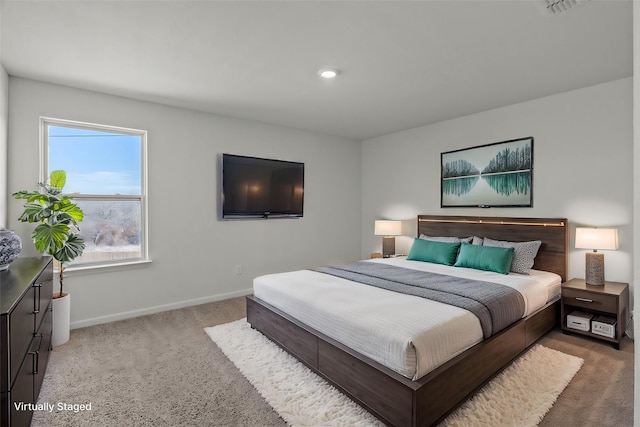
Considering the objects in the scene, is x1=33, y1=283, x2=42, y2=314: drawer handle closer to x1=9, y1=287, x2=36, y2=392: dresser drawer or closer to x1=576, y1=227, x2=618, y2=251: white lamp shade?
x1=9, y1=287, x2=36, y2=392: dresser drawer

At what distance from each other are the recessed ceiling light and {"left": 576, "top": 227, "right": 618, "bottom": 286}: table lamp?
9.27 ft

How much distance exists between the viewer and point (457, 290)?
8.47 feet

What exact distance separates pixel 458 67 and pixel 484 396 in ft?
8.47

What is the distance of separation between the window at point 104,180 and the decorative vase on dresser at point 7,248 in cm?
131

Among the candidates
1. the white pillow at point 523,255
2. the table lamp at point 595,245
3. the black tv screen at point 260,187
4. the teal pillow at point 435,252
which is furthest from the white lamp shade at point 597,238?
the black tv screen at point 260,187

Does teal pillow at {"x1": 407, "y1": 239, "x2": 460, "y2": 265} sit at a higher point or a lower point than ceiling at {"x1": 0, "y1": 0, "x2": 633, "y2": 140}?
lower

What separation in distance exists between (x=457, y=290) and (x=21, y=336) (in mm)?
2786

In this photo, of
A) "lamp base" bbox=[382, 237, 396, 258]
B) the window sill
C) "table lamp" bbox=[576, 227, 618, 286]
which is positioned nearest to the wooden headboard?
"table lamp" bbox=[576, 227, 618, 286]

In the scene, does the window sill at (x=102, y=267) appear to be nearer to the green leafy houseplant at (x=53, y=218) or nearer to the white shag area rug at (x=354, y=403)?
the green leafy houseplant at (x=53, y=218)

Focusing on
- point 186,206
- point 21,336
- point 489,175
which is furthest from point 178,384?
point 489,175

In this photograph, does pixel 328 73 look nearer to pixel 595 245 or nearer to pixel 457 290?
pixel 457 290

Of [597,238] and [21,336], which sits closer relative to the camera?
[21,336]

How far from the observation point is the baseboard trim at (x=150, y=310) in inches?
129

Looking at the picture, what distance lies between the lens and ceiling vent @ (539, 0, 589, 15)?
1.89m
